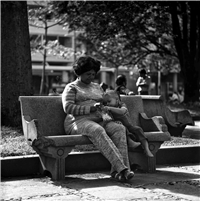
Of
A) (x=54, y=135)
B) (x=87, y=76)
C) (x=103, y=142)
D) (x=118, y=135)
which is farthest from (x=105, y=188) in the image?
(x=87, y=76)

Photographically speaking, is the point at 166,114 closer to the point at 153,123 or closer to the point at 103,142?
the point at 153,123

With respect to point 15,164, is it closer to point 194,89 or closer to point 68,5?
point 68,5

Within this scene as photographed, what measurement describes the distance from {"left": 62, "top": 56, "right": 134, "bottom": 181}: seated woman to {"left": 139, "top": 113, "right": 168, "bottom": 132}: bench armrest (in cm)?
80

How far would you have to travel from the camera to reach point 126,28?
2370 centimetres

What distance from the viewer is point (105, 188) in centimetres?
612

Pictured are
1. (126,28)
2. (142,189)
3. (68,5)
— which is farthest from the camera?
(126,28)

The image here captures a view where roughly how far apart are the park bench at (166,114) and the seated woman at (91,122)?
126 inches

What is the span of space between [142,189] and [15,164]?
1.79m

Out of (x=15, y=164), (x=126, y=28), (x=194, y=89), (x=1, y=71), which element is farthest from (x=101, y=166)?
(x=194, y=89)

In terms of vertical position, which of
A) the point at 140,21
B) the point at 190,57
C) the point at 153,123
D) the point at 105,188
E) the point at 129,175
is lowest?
the point at 105,188

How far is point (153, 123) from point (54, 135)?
142 centimetres

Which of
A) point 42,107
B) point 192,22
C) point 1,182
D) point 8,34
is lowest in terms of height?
point 1,182

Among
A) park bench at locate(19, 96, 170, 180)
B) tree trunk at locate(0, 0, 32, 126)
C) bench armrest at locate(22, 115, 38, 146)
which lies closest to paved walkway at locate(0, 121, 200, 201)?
park bench at locate(19, 96, 170, 180)

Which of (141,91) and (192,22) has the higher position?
(192,22)
